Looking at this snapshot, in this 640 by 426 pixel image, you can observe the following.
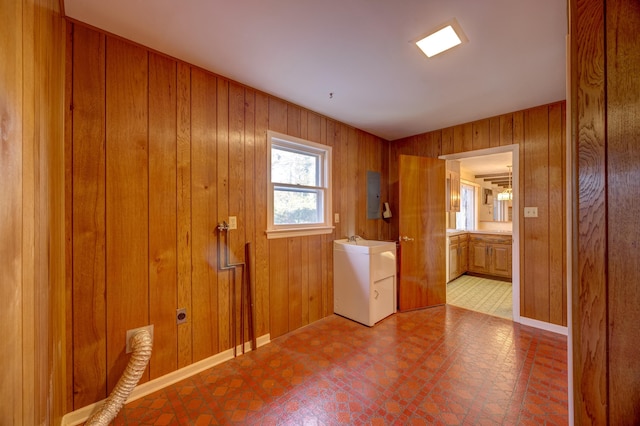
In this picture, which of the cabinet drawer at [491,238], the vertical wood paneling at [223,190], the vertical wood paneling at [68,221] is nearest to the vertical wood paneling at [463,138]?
the cabinet drawer at [491,238]

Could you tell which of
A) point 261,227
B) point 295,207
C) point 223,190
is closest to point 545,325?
point 295,207

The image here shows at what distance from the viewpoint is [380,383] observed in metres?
1.80

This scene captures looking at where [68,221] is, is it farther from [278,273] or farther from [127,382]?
[278,273]

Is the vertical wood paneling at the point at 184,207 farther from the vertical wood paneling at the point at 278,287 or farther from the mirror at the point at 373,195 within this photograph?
the mirror at the point at 373,195

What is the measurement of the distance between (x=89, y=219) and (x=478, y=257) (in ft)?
18.3

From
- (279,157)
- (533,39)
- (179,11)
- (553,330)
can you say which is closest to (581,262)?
(533,39)

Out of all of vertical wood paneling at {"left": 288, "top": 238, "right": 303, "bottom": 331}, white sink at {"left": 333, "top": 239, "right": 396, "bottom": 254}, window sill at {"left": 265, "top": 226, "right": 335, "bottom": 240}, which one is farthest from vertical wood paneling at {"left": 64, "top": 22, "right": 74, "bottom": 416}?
white sink at {"left": 333, "top": 239, "right": 396, "bottom": 254}

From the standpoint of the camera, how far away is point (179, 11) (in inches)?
55.7

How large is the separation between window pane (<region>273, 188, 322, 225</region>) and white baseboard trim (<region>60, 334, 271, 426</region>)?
46.4 inches

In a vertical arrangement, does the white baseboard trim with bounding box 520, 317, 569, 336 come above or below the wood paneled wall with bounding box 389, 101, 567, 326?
below

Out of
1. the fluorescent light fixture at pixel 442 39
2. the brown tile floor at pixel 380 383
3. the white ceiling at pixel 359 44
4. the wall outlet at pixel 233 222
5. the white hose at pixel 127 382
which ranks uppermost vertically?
the white ceiling at pixel 359 44

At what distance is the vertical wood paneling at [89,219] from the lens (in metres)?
A: 1.49

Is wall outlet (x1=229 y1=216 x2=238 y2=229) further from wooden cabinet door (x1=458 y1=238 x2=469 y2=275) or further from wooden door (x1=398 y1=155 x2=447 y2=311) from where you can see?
wooden cabinet door (x1=458 y1=238 x2=469 y2=275)

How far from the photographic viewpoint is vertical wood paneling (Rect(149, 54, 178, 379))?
5.74 feet
